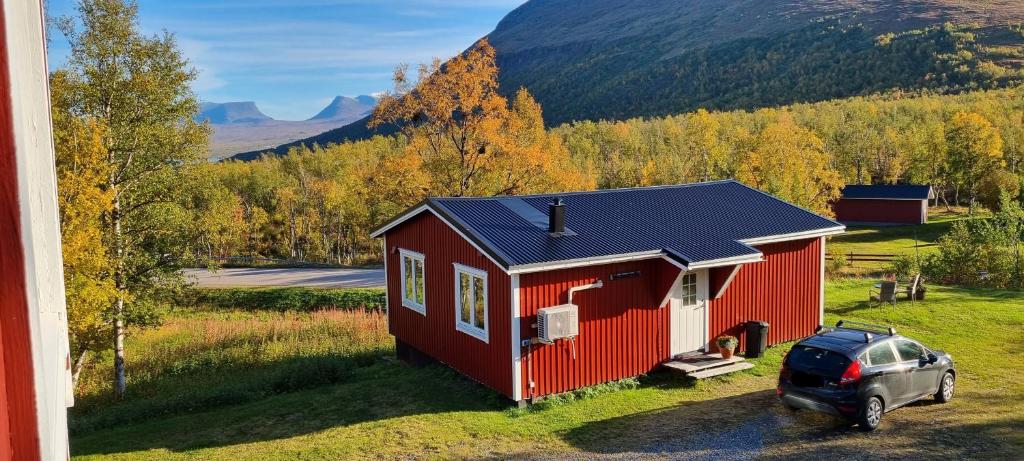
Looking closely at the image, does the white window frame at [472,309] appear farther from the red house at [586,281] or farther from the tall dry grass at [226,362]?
the tall dry grass at [226,362]

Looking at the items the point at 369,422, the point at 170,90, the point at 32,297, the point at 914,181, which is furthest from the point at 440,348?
the point at 914,181

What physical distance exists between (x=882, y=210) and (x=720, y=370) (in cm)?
5747

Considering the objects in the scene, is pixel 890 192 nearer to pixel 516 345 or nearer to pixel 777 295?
pixel 777 295

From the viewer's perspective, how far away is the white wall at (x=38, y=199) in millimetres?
Result: 1146

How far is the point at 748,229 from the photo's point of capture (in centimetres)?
1723

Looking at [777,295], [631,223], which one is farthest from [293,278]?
[777,295]

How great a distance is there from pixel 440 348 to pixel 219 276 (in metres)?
27.5

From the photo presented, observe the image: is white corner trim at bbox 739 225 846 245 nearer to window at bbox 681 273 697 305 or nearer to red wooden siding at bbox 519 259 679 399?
window at bbox 681 273 697 305

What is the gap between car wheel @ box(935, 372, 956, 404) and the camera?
1372cm

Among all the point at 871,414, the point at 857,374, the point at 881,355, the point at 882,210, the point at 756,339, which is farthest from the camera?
the point at 882,210

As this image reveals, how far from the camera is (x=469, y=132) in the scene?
111 ft

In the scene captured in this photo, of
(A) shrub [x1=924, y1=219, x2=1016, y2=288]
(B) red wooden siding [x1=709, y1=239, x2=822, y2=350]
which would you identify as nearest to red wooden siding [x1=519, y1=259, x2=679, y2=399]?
(B) red wooden siding [x1=709, y1=239, x2=822, y2=350]

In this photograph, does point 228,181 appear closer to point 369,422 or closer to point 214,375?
point 214,375

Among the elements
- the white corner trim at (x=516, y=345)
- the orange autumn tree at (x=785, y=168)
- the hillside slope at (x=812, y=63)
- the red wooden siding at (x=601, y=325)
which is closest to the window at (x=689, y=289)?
the red wooden siding at (x=601, y=325)
